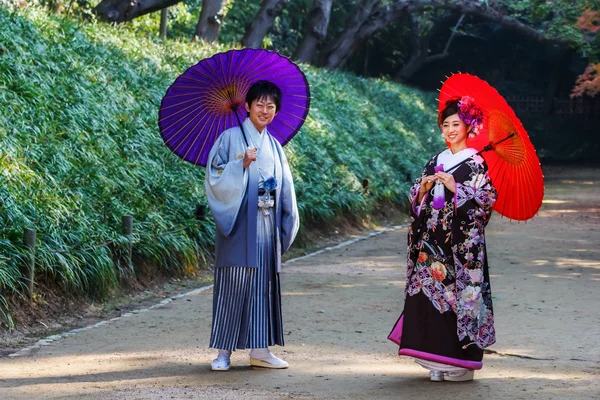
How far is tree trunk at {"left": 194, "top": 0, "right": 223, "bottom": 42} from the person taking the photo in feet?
58.5

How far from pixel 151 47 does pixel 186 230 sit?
5225 mm

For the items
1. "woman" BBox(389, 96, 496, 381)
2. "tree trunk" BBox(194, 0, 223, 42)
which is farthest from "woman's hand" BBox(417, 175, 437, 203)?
"tree trunk" BBox(194, 0, 223, 42)

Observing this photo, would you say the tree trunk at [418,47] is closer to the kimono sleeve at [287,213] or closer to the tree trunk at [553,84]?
the tree trunk at [553,84]

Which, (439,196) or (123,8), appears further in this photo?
(123,8)

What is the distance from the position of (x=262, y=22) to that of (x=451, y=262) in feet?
47.1

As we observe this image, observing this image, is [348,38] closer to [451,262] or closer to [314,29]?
[314,29]

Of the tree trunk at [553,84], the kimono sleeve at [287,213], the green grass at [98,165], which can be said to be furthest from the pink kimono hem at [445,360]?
the tree trunk at [553,84]

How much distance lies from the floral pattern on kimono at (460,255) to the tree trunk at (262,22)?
14.0m

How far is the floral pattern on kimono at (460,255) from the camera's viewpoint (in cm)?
563

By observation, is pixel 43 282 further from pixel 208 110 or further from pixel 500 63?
pixel 500 63

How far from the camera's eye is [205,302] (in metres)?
8.41

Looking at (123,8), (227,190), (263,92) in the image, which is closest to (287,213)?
(227,190)

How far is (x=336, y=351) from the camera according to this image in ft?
21.5

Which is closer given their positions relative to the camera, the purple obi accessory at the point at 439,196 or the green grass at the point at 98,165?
the purple obi accessory at the point at 439,196
